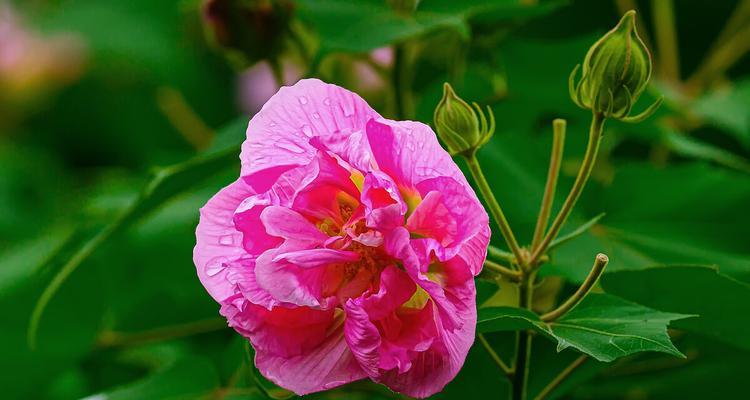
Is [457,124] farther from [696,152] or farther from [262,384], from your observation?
[696,152]

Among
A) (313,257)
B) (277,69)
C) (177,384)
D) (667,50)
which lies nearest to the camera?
(313,257)

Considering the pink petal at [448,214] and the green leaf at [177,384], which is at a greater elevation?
the pink petal at [448,214]

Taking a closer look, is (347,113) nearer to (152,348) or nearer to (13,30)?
(152,348)

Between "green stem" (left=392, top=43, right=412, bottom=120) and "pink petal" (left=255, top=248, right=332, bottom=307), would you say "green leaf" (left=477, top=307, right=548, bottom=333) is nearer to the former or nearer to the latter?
"pink petal" (left=255, top=248, right=332, bottom=307)

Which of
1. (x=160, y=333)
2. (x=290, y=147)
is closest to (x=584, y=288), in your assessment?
(x=290, y=147)

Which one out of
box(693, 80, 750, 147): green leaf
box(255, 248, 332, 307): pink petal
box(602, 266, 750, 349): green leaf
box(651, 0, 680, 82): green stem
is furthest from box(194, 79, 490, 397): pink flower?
box(651, 0, 680, 82): green stem

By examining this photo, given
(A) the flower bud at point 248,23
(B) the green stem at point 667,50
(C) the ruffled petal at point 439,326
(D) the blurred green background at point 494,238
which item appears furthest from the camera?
(B) the green stem at point 667,50

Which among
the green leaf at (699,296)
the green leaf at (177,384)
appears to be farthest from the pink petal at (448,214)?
the green leaf at (177,384)

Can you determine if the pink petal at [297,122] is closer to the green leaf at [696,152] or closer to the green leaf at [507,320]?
the green leaf at [507,320]
